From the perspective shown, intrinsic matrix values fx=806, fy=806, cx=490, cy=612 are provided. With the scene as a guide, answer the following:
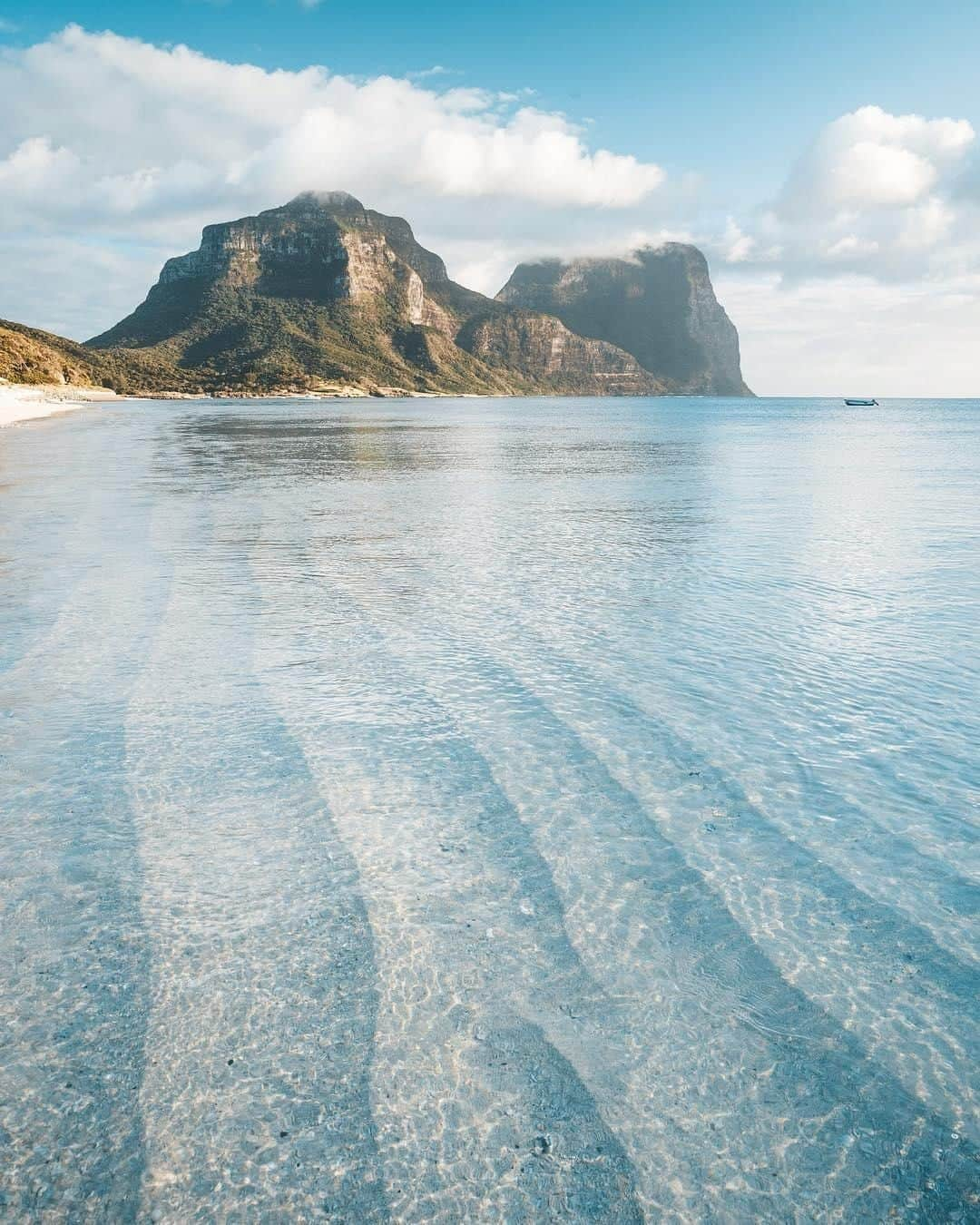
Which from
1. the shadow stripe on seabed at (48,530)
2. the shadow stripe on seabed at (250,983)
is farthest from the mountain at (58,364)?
the shadow stripe on seabed at (250,983)

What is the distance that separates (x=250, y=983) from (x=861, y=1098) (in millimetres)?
2769

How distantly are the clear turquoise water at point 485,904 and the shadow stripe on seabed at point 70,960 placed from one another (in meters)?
0.02

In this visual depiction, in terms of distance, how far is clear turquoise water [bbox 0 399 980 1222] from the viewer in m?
3.06

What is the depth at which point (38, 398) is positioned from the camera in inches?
3578

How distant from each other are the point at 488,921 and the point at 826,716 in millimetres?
4373

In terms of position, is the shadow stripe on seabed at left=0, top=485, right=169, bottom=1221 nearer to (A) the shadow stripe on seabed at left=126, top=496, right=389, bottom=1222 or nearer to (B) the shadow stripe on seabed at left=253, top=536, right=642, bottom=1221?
(A) the shadow stripe on seabed at left=126, top=496, right=389, bottom=1222

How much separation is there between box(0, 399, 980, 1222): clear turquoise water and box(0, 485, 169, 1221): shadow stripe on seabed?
0.06 ft

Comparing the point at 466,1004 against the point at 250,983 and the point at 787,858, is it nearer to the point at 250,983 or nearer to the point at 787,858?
the point at 250,983

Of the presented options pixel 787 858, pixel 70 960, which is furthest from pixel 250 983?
pixel 787 858

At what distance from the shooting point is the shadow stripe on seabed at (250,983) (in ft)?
9.78

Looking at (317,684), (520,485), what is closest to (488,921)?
(317,684)

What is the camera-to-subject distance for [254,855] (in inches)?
196

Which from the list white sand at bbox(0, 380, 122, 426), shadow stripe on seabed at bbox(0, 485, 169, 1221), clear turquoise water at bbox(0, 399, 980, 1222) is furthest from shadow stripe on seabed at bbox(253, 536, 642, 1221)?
white sand at bbox(0, 380, 122, 426)

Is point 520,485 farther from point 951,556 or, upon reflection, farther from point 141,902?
point 141,902
